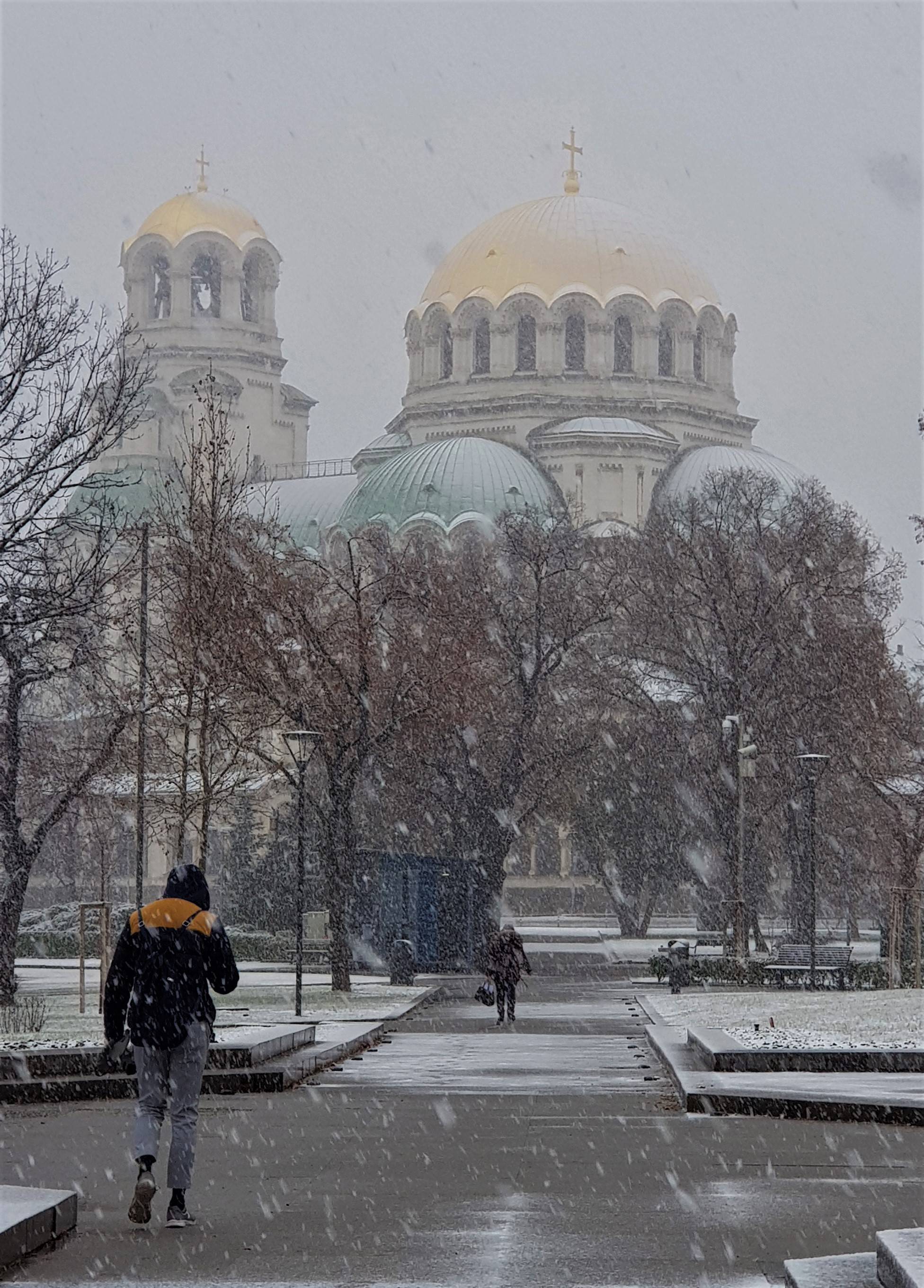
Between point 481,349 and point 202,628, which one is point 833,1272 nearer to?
point 202,628

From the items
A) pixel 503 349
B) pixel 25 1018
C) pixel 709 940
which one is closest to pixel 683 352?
pixel 503 349

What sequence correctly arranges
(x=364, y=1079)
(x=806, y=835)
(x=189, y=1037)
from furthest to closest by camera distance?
1. (x=806, y=835)
2. (x=364, y=1079)
3. (x=189, y=1037)

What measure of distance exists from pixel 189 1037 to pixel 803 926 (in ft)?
112

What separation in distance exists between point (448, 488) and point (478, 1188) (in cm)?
6571

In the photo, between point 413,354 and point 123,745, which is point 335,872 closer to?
point 123,745

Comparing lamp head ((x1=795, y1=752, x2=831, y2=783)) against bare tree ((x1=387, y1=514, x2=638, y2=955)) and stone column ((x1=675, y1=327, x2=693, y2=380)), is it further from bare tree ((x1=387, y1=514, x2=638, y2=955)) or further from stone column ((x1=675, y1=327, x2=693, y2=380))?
stone column ((x1=675, y1=327, x2=693, y2=380))

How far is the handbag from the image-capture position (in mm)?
24203

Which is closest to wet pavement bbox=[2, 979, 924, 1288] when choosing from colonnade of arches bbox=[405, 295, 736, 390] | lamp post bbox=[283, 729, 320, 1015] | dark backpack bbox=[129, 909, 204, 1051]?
dark backpack bbox=[129, 909, 204, 1051]

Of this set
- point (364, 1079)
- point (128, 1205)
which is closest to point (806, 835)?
point (364, 1079)

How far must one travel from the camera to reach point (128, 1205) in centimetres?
950

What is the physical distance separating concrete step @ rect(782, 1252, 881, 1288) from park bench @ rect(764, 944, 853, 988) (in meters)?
21.6

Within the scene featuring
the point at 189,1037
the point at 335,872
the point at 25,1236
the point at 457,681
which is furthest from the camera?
the point at 457,681

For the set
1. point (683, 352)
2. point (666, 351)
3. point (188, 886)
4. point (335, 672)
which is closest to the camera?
point (188, 886)

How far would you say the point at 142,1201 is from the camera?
878cm
